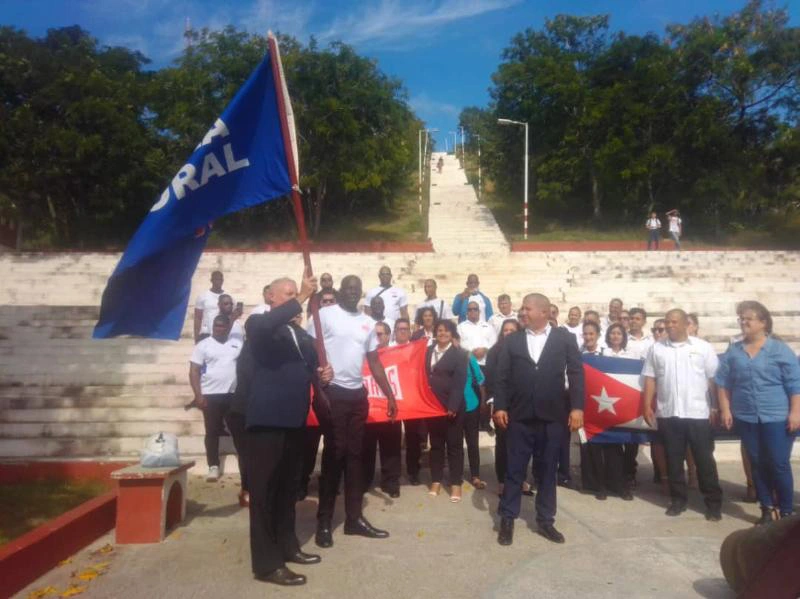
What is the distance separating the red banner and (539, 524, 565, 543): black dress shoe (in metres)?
1.86

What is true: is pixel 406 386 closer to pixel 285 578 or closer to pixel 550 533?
pixel 550 533

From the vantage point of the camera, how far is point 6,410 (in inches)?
412

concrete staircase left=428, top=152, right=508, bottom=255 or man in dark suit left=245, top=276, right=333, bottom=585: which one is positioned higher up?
concrete staircase left=428, top=152, right=508, bottom=255

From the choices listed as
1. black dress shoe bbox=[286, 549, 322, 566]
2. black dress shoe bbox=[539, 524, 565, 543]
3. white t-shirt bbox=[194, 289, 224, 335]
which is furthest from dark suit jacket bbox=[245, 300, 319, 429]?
white t-shirt bbox=[194, 289, 224, 335]

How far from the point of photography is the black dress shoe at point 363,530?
6031 millimetres

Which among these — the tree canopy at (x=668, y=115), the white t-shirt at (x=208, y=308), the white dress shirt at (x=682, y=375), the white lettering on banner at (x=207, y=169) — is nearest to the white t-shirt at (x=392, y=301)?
the white t-shirt at (x=208, y=308)

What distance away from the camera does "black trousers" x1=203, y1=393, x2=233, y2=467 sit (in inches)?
303

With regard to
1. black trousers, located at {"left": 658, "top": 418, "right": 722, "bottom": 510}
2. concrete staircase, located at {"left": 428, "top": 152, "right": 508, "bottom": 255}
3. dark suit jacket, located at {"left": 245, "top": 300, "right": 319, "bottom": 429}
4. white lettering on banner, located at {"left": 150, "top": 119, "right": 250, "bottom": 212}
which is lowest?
black trousers, located at {"left": 658, "top": 418, "right": 722, "bottom": 510}

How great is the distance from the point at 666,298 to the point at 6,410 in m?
14.0

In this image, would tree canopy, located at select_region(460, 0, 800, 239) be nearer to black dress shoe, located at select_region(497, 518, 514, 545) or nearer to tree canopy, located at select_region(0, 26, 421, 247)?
tree canopy, located at select_region(0, 26, 421, 247)

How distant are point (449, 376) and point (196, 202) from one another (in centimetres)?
331

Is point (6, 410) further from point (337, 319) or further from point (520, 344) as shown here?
point (520, 344)

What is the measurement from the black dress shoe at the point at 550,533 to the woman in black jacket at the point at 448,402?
1.37 metres

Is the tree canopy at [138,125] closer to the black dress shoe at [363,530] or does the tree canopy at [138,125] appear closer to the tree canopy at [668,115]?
the tree canopy at [668,115]
